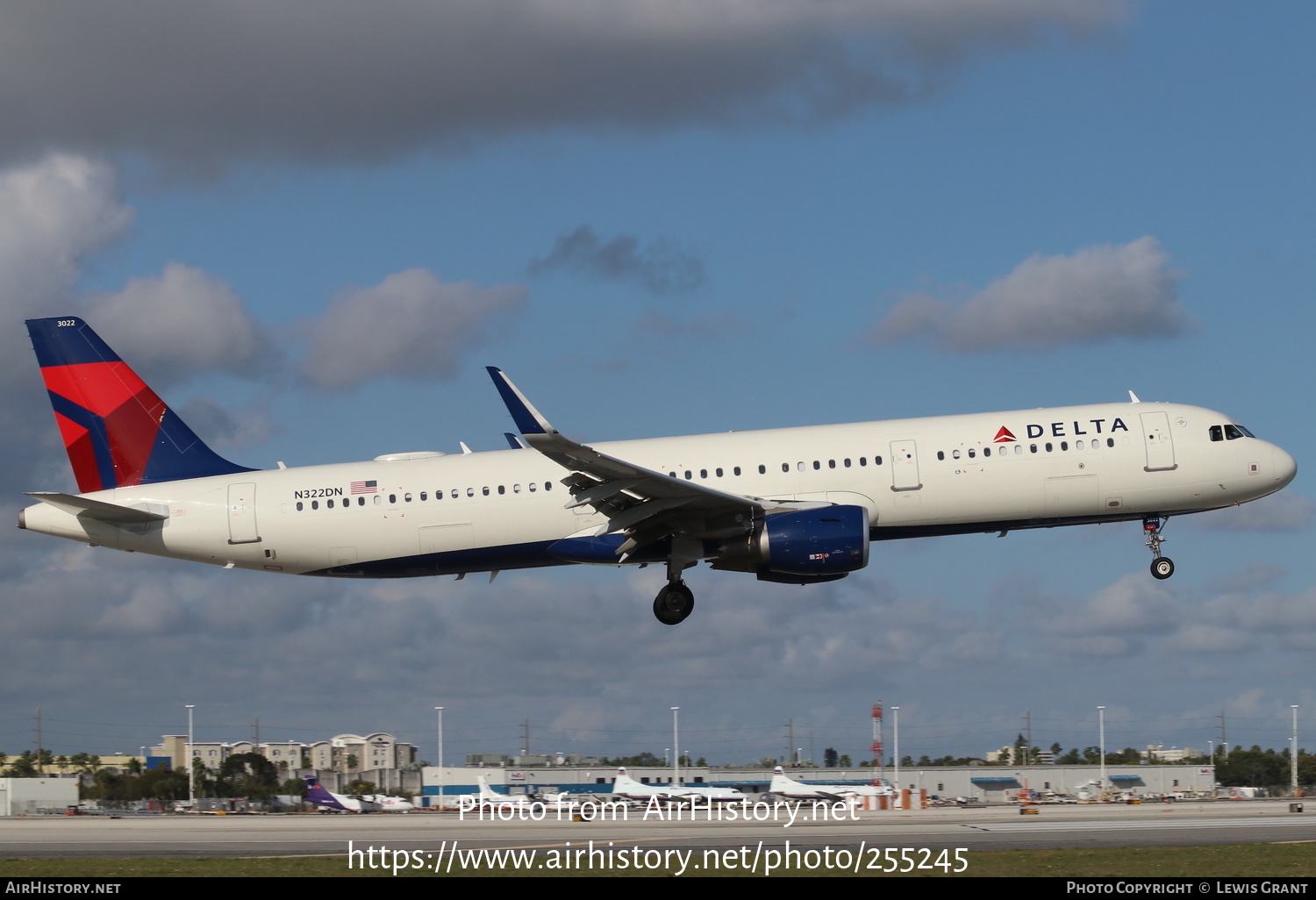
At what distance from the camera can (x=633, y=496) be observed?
111 ft

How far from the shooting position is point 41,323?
40312 millimetres

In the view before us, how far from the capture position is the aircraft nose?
36.8 meters

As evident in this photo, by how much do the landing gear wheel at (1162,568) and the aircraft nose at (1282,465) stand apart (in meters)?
3.63

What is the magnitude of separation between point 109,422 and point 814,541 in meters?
20.5

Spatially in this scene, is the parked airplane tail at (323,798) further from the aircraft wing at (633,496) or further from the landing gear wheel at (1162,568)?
the landing gear wheel at (1162,568)

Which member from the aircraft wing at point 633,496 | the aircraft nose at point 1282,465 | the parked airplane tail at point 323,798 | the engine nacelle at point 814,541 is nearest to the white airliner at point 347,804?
the parked airplane tail at point 323,798

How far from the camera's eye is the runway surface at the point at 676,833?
29734 mm

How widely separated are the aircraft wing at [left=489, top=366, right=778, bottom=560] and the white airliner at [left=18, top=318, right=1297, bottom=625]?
2.8 inches

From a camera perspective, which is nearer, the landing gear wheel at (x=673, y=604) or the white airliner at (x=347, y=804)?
the landing gear wheel at (x=673, y=604)

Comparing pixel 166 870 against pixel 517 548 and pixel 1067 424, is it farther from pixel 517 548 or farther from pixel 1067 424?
pixel 1067 424

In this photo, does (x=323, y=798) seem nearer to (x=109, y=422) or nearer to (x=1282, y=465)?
(x=109, y=422)

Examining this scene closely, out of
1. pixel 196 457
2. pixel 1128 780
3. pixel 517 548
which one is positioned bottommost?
pixel 1128 780
